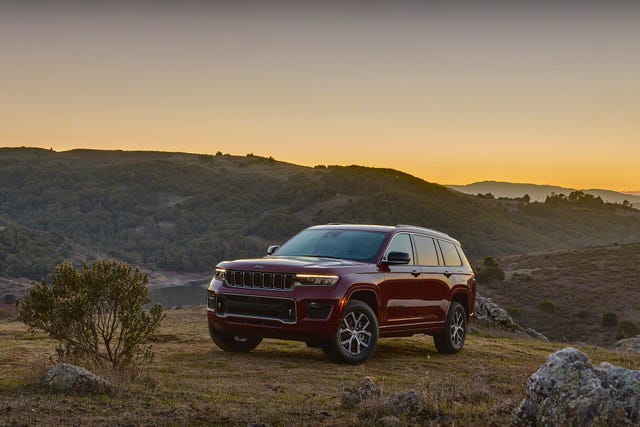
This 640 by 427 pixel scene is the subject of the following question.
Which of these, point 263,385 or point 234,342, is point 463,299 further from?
point 263,385

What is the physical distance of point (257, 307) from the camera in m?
11.6

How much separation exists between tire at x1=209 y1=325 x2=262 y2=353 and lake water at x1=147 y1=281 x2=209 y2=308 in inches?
2103

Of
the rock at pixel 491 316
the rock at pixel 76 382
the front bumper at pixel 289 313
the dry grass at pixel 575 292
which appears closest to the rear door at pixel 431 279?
the front bumper at pixel 289 313

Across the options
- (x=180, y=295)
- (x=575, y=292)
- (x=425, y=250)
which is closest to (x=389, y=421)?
(x=425, y=250)

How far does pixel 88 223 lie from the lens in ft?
464

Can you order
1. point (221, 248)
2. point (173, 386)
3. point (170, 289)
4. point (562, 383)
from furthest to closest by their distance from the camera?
point (221, 248) → point (170, 289) → point (173, 386) → point (562, 383)

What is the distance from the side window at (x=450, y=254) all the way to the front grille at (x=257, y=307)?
371 centimetres

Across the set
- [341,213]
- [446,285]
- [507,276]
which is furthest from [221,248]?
[446,285]

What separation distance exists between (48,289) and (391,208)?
5383 inches

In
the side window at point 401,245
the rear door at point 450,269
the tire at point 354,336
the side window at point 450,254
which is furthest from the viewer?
the side window at point 450,254

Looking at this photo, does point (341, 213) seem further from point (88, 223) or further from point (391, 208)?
point (88, 223)

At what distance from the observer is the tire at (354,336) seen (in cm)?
1164

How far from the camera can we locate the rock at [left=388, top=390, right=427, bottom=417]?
7241 mm

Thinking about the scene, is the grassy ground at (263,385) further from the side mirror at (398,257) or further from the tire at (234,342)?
the side mirror at (398,257)
